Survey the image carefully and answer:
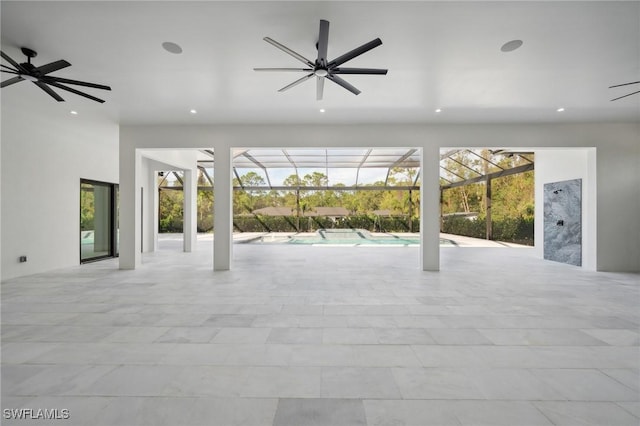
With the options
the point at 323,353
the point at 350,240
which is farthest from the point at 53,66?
the point at 350,240

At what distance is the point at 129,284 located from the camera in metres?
5.41

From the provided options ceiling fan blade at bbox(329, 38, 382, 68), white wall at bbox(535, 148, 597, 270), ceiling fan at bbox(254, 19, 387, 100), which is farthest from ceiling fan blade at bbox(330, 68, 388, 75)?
white wall at bbox(535, 148, 597, 270)

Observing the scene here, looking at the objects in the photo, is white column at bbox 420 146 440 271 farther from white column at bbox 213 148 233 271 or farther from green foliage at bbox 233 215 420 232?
green foliage at bbox 233 215 420 232

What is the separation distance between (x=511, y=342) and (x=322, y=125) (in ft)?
17.9

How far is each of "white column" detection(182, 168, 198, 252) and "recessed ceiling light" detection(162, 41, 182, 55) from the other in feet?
22.8

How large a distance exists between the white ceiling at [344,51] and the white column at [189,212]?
4493mm

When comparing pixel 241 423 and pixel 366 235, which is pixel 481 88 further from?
pixel 366 235

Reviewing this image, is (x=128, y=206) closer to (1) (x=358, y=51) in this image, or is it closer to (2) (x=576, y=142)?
(1) (x=358, y=51)

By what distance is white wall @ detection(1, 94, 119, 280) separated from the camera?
19.4 ft

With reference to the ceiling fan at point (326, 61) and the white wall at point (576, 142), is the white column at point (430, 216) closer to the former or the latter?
the white wall at point (576, 142)

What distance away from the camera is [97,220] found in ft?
27.8

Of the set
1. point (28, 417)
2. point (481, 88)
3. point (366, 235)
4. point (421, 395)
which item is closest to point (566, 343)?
point (421, 395)

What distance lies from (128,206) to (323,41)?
20.5ft

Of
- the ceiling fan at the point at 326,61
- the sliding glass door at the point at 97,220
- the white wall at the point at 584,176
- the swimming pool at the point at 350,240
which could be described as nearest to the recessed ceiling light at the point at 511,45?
the ceiling fan at the point at 326,61
